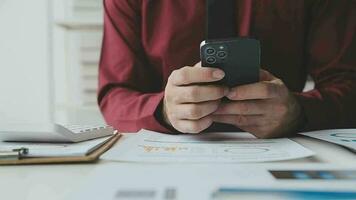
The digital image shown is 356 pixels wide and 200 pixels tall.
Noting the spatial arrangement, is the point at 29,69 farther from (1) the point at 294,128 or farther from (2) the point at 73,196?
(2) the point at 73,196

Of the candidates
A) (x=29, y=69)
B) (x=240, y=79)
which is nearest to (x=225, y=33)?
(x=240, y=79)

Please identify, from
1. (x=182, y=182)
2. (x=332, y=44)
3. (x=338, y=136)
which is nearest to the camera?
(x=182, y=182)

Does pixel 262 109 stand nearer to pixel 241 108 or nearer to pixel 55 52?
pixel 241 108

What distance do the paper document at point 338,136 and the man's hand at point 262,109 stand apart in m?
0.05

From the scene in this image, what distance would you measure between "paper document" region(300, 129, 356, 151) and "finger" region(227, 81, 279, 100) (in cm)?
11

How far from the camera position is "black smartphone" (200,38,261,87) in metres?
0.53

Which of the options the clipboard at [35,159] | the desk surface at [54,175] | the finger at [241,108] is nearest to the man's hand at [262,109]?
the finger at [241,108]

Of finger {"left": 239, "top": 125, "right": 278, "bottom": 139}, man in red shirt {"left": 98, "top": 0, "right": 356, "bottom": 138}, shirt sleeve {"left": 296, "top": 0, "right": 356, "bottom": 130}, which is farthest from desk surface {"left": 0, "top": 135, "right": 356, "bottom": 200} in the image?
shirt sleeve {"left": 296, "top": 0, "right": 356, "bottom": 130}

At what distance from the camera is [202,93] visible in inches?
22.2

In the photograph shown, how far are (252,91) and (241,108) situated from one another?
4cm

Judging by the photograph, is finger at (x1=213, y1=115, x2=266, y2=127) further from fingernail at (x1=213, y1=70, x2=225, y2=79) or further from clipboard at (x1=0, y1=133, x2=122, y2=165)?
clipboard at (x1=0, y1=133, x2=122, y2=165)

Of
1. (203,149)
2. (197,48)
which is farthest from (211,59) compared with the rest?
(197,48)

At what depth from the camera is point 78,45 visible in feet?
5.87

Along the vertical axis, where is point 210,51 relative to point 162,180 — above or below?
above
